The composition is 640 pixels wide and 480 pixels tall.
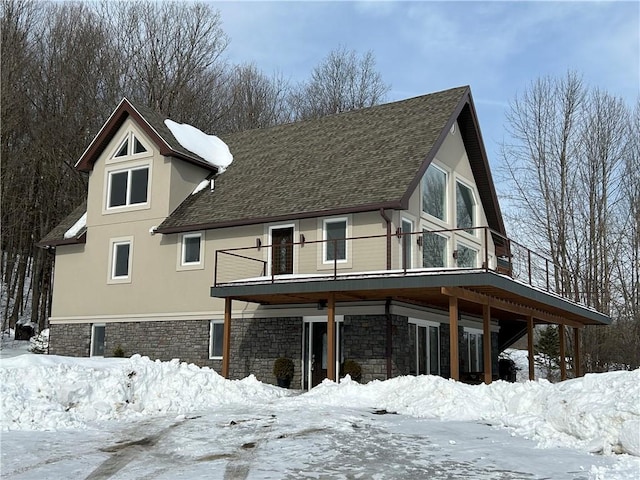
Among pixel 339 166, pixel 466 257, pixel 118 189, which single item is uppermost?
pixel 339 166

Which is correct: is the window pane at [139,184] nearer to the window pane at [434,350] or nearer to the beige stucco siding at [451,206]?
the beige stucco siding at [451,206]

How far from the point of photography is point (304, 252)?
2050 cm

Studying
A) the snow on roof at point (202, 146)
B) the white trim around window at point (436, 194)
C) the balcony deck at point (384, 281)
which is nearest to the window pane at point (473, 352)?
the balcony deck at point (384, 281)

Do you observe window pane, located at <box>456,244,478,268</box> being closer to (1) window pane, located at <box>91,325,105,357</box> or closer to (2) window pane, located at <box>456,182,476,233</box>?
(2) window pane, located at <box>456,182,476,233</box>

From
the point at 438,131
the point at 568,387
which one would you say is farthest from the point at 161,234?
the point at 568,387

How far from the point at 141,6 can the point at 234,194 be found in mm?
24642

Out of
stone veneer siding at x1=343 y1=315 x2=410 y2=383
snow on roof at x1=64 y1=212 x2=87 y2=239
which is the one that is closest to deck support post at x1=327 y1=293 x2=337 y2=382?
stone veneer siding at x1=343 y1=315 x2=410 y2=383

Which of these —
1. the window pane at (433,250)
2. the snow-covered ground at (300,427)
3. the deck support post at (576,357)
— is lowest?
the snow-covered ground at (300,427)

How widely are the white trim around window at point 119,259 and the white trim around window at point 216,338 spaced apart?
4.23m

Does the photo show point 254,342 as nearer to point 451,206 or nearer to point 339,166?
point 339,166

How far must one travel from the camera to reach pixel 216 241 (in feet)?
73.5

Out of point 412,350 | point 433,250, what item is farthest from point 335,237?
point 412,350

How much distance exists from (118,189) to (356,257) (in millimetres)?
10339

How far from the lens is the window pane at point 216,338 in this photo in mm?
21922
